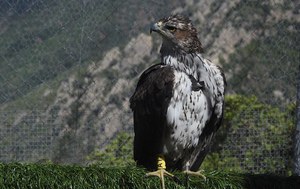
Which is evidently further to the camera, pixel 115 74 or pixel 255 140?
pixel 255 140

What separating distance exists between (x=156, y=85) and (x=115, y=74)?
196 centimetres

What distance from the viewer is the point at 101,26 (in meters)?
7.22

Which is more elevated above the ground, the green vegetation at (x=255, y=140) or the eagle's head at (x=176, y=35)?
the eagle's head at (x=176, y=35)

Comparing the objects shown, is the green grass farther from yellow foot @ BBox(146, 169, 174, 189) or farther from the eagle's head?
the eagle's head

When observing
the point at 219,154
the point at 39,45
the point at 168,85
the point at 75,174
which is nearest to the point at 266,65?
the point at 219,154

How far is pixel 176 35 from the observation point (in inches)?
220

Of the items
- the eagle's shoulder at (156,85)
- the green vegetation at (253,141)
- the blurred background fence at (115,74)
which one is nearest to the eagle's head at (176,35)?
the eagle's shoulder at (156,85)

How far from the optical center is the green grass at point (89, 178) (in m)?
4.67

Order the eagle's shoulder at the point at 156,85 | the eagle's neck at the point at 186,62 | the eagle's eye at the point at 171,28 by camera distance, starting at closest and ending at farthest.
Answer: the eagle's shoulder at the point at 156,85
the eagle's neck at the point at 186,62
the eagle's eye at the point at 171,28

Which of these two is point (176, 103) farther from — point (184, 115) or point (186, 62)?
point (186, 62)


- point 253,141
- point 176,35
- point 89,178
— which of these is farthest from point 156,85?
point 253,141

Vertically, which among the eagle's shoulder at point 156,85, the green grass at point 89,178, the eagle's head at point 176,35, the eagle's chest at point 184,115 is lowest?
the green grass at point 89,178

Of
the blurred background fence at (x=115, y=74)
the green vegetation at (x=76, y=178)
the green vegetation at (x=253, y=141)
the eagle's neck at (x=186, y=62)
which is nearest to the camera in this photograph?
the green vegetation at (x=76, y=178)

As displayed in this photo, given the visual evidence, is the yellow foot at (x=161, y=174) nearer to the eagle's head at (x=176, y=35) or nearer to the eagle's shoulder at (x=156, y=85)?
the eagle's shoulder at (x=156, y=85)
